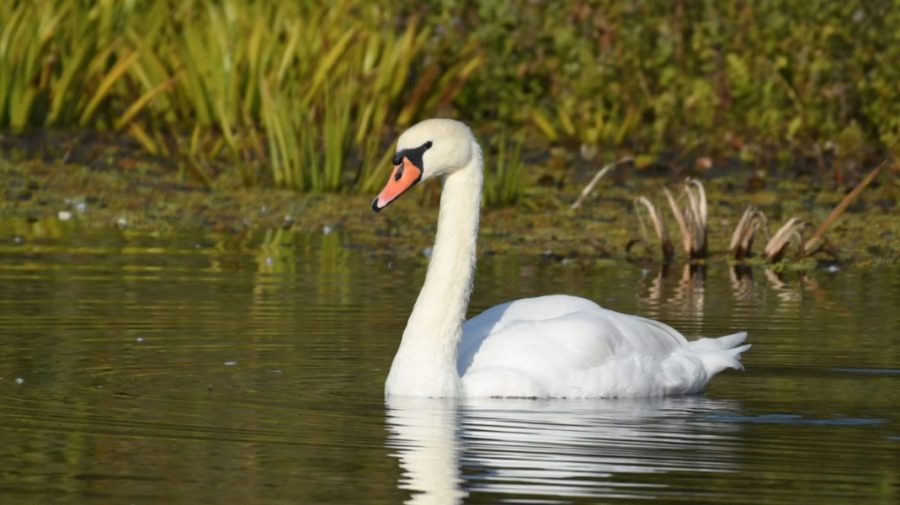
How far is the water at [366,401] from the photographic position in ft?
22.0

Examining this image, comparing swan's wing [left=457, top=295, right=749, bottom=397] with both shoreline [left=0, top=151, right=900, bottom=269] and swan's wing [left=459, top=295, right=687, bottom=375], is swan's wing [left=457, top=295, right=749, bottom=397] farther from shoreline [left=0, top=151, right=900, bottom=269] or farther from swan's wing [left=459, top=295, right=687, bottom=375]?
shoreline [left=0, top=151, right=900, bottom=269]

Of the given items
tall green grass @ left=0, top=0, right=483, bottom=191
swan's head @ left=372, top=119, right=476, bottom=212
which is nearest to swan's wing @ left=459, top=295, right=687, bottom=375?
swan's head @ left=372, top=119, right=476, bottom=212

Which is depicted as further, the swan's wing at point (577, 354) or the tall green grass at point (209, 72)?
the tall green grass at point (209, 72)

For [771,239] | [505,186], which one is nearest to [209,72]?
[505,186]

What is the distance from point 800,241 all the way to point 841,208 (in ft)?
3.82

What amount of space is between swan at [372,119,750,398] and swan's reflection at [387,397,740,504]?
0.10 metres

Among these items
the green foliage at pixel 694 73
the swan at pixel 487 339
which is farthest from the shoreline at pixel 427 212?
the swan at pixel 487 339

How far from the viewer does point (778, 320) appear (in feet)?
36.3

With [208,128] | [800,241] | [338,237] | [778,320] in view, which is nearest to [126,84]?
[208,128]

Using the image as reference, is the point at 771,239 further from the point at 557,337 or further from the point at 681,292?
the point at 557,337

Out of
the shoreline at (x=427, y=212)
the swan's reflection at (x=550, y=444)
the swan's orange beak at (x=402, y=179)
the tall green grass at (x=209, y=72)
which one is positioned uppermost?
the tall green grass at (x=209, y=72)

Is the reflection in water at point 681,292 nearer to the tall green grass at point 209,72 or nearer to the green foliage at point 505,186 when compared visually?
the green foliage at point 505,186

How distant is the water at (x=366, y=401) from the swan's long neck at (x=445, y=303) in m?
0.16

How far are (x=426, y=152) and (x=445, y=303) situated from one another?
60cm
